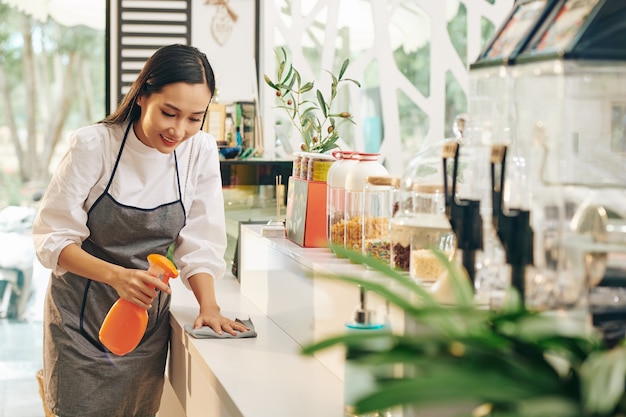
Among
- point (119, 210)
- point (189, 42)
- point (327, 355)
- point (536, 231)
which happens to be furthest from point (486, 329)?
point (189, 42)

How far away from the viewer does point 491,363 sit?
805 millimetres

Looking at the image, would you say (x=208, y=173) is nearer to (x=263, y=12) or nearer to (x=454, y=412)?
(x=454, y=412)

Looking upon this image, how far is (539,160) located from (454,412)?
1.34 ft

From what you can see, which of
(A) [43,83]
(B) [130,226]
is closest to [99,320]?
(B) [130,226]

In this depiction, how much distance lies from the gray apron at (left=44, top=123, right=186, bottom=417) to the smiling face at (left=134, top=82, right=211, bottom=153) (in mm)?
161

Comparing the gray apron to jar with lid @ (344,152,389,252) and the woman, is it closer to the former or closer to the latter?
the woman

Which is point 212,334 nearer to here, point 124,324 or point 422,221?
point 124,324

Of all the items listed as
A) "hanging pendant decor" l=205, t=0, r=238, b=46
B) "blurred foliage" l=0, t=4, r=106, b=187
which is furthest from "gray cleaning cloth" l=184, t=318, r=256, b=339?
"blurred foliage" l=0, t=4, r=106, b=187

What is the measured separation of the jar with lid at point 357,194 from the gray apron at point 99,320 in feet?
1.67

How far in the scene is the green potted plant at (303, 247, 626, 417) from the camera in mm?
745

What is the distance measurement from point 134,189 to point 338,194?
534 millimetres

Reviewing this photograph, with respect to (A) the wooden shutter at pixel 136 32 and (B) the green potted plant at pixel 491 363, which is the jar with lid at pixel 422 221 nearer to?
(B) the green potted plant at pixel 491 363

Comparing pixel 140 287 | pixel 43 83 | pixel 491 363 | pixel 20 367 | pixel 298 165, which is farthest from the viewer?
pixel 43 83

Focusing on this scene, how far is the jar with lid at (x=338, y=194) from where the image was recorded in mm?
2082
